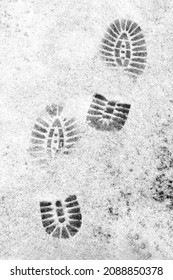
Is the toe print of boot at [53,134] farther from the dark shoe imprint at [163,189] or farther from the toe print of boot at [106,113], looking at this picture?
the dark shoe imprint at [163,189]

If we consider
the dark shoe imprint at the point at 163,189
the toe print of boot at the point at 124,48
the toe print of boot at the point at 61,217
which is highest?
the toe print of boot at the point at 124,48

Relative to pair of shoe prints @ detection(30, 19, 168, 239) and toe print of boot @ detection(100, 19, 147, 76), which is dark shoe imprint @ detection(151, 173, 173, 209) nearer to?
pair of shoe prints @ detection(30, 19, 168, 239)

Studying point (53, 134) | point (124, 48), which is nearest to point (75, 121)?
point (53, 134)

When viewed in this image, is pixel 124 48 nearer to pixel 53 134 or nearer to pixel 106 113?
pixel 106 113

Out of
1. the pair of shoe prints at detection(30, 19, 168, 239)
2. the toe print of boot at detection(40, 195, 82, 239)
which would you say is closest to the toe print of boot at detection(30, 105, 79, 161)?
the pair of shoe prints at detection(30, 19, 168, 239)

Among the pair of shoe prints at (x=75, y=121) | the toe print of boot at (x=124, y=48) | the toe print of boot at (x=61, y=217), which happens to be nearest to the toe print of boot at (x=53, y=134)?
the pair of shoe prints at (x=75, y=121)
